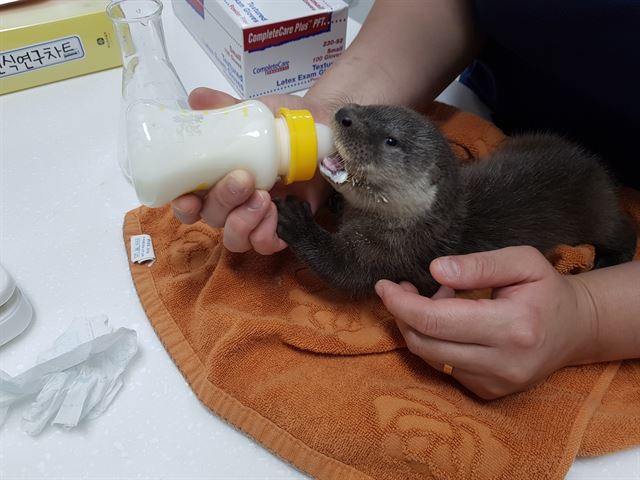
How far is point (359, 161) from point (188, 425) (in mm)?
397

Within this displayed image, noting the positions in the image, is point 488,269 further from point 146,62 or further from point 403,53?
point 146,62

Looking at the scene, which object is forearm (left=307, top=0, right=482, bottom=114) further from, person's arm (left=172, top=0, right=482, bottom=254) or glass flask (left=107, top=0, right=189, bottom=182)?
glass flask (left=107, top=0, right=189, bottom=182)

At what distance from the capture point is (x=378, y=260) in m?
0.81

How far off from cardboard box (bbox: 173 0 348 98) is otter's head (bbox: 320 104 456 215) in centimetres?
44

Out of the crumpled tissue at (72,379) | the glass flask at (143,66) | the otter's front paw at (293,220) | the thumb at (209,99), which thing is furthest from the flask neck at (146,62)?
the crumpled tissue at (72,379)

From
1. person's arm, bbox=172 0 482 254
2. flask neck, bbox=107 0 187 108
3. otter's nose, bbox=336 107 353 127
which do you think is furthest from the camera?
flask neck, bbox=107 0 187 108

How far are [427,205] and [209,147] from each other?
33 cm

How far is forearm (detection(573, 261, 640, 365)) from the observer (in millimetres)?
728

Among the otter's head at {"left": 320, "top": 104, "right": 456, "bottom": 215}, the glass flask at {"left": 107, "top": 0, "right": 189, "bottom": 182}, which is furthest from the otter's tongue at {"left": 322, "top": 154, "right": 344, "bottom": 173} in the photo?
the glass flask at {"left": 107, "top": 0, "right": 189, "bottom": 182}

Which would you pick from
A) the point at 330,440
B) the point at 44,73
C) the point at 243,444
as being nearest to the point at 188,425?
the point at 243,444

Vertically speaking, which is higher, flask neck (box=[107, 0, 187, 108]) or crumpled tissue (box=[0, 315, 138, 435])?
flask neck (box=[107, 0, 187, 108])

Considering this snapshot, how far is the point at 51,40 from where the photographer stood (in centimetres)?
113

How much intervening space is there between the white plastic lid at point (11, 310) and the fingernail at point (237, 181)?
0.35 meters

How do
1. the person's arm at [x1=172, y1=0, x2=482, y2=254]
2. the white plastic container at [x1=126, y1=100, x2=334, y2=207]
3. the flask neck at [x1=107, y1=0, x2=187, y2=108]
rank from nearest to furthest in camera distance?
the white plastic container at [x1=126, y1=100, x2=334, y2=207] → the person's arm at [x1=172, y1=0, x2=482, y2=254] → the flask neck at [x1=107, y1=0, x2=187, y2=108]
